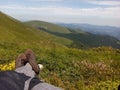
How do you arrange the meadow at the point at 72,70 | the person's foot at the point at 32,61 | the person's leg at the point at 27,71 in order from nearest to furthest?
the person's leg at the point at 27,71, the person's foot at the point at 32,61, the meadow at the point at 72,70

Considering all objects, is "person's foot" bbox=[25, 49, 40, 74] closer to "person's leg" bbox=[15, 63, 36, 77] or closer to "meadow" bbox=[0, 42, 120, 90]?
"person's leg" bbox=[15, 63, 36, 77]

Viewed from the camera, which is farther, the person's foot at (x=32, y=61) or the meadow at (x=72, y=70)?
the meadow at (x=72, y=70)

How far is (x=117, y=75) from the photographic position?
1362 cm

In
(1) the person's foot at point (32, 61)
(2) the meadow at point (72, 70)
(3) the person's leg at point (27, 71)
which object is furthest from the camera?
(2) the meadow at point (72, 70)

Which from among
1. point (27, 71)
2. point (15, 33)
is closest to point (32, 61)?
point (27, 71)

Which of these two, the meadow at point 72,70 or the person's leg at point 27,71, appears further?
the meadow at point 72,70

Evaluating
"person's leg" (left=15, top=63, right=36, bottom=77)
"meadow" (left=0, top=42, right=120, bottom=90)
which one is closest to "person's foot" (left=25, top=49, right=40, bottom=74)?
"person's leg" (left=15, top=63, right=36, bottom=77)

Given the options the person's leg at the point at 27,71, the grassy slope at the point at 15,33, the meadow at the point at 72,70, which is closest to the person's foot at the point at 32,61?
the person's leg at the point at 27,71

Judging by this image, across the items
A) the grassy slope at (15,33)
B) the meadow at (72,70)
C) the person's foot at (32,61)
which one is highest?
the person's foot at (32,61)

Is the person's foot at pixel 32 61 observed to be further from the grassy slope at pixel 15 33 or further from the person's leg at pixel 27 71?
the grassy slope at pixel 15 33

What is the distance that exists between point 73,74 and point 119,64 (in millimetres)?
3271

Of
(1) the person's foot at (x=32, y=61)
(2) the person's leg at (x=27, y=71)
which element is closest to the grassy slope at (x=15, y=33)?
(1) the person's foot at (x=32, y=61)

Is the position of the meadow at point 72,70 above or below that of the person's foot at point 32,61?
below

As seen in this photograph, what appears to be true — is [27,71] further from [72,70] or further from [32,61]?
[72,70]
